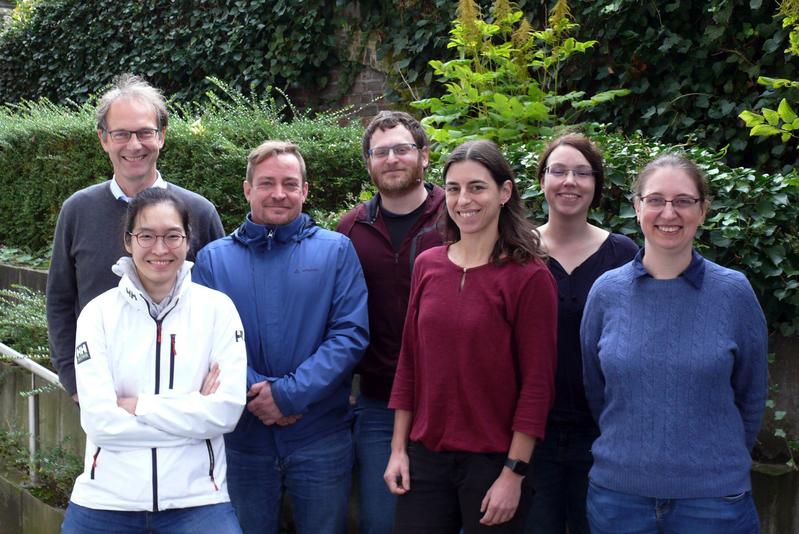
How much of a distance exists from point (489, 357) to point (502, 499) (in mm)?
451

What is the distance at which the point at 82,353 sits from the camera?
3066 millimetres

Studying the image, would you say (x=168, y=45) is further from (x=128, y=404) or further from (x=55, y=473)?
(x=128, y=404)

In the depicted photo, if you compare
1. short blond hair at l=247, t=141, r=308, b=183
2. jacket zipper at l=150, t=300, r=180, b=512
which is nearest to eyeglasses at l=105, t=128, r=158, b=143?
short blond hair at l=247, t=141, r=308, b=183

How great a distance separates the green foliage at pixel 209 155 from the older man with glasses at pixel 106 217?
6.82ft

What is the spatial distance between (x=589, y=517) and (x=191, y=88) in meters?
8.73

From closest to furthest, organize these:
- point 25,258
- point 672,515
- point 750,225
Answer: point 672,515 → point 750,225 → point 25,258

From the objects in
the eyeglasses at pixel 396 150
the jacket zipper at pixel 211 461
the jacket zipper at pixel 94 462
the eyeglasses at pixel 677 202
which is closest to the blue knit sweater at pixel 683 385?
the eyeglasses at pixel 677 202

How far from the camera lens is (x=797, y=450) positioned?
3551mm

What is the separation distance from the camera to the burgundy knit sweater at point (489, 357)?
2873mm

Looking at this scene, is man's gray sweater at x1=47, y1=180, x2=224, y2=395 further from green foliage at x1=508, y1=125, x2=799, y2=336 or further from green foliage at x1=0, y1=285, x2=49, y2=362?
green foliage at x1=0, y1=285, x2=49, y2=362

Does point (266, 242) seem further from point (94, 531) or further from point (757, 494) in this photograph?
point (757, 494)

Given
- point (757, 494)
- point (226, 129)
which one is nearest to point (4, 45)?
point (226, 129)

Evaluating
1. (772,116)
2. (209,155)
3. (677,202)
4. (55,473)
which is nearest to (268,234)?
(677,202)

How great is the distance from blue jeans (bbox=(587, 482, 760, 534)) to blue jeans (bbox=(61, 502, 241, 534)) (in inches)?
50.5
